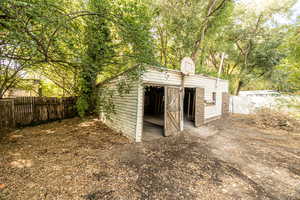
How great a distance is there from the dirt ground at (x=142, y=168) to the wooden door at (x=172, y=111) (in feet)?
2.32

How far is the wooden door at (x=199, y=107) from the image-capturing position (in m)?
6.27

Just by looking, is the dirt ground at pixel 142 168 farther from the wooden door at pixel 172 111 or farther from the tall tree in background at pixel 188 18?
the tall tree in background at pixel 188 18

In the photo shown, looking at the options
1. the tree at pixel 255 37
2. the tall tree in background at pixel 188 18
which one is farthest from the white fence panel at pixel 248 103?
the tall tree in background at pixel 188 18

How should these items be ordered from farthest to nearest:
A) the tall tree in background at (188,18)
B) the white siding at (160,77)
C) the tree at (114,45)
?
the tall tree in background at (188,18) → the white siding at (160,77) → the tree at (114,45)

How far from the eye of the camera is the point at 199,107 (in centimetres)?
643

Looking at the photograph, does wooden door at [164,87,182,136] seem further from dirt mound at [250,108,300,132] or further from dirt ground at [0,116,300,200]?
dirt mound at [250,108,300,132]

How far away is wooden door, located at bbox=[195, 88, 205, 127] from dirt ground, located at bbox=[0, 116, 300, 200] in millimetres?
2004

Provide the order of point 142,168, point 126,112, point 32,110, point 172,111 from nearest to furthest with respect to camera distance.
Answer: point 142,168
point 126,112
point 172,111
point 32,110

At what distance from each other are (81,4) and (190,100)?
358 inches

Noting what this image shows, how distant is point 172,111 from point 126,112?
6.76 ft

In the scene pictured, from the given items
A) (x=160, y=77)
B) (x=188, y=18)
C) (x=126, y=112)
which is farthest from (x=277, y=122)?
(x=126, y=112)

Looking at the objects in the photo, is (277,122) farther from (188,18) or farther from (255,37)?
(255,37)

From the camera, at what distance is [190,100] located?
381 inches

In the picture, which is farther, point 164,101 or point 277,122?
point 277,122
